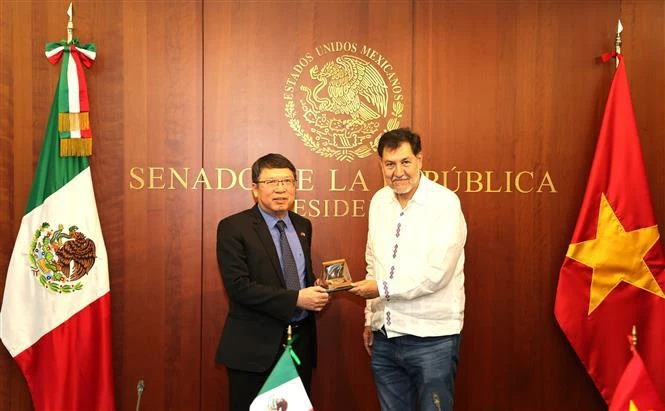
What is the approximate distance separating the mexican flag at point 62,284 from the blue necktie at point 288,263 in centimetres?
102

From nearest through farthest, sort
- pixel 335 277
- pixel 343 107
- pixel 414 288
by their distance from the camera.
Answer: pixel 414 288, pixel 335 277, pixel 343 107

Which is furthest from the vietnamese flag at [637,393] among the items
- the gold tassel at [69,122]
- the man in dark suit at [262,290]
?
the gold tassel at [69,122]

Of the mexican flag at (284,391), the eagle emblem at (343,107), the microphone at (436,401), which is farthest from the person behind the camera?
the eagle emblem at (343,107)

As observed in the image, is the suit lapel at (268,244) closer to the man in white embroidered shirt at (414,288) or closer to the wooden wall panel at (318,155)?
the man in white embroidered shirt at (414,288)

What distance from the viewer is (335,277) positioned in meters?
2.53

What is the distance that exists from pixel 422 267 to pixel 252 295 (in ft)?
2.31

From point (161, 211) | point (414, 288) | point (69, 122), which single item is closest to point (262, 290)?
point (414, 288)

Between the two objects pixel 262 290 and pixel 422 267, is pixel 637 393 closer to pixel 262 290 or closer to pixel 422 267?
pixel 422 267

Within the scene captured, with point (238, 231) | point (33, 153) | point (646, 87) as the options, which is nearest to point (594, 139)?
point (646, 87)

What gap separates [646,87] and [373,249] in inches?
77.4

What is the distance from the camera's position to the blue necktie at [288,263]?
8.48 feet

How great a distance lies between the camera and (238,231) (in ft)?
8.27

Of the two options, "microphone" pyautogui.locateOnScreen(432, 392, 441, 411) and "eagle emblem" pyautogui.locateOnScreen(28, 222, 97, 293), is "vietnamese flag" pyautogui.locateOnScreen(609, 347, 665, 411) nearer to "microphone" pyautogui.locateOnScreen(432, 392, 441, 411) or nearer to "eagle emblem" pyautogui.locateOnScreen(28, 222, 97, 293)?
"microphone" pyautogui.locateOnScreen(432, 392, 441, 411)

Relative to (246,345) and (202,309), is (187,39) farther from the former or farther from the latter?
(246,345)
